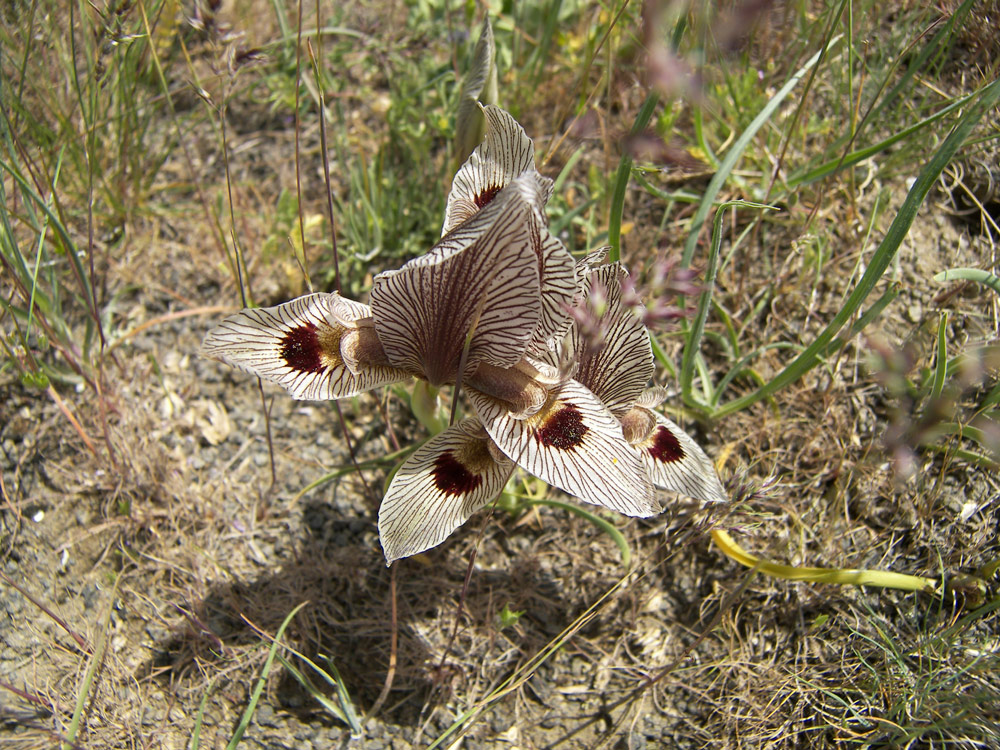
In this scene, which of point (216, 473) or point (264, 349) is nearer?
point (264, 349)

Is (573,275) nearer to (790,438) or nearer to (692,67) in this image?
(692,67)

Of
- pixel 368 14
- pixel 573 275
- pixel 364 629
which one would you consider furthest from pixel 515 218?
pixel 368 14

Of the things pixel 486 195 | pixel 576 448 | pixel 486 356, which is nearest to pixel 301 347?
pixel 486 356

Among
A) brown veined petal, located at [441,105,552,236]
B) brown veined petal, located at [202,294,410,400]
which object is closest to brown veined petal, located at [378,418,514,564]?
brown veined petal, located at [202,294,410,400]

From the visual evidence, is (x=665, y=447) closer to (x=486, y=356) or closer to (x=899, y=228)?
(x=486, y=356)

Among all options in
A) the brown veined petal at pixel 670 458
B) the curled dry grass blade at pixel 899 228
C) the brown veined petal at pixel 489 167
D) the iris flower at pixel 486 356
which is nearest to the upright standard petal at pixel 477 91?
the brown veined petal at pixel 489 167

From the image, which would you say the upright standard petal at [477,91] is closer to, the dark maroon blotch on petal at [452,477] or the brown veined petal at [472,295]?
the brown veined petal at [472,295]

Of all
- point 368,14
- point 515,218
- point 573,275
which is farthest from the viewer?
point 368,14
